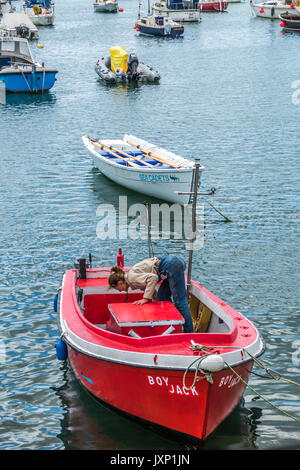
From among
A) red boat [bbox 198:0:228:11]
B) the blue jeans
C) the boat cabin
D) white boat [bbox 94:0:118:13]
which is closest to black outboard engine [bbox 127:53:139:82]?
the boat cabin

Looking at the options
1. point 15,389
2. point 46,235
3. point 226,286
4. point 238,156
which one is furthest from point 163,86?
point 15,389

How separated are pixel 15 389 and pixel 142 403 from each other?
3.15 m

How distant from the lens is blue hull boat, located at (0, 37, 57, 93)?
4438cm

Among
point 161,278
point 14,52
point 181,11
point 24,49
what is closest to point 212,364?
point 161,278

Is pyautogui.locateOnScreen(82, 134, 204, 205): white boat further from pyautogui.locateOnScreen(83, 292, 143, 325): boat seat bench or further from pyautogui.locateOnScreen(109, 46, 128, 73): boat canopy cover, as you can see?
pyautogui.locateOnScreen(109, 46, 128, 73): boat canopy cover

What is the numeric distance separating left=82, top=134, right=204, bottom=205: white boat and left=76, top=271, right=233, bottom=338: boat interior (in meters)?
8.76

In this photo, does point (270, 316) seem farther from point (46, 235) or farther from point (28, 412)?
point (46, 235)

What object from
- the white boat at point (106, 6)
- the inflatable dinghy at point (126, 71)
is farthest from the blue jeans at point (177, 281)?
the white boat at point (106, 6)

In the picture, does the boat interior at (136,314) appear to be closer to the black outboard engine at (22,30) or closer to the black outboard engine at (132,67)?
the black outboard engine at (132,67)

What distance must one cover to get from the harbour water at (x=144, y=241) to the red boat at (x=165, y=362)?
1.84 ft

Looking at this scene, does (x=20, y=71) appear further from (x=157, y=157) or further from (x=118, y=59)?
(x=157, y=157)

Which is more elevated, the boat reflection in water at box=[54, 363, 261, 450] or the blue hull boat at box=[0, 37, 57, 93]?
the blue hull boat at box=[0, 37, 57, 93]

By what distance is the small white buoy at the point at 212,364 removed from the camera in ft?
31.0

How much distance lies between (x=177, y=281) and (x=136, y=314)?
1005mm
